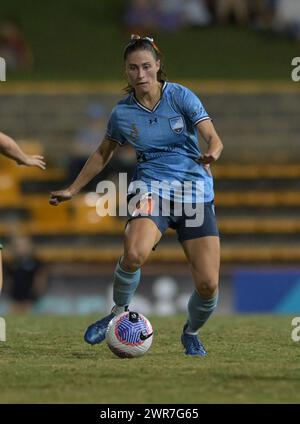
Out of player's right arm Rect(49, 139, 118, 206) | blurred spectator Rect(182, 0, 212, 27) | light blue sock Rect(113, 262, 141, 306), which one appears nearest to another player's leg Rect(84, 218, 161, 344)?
light blue sock Rect(113, 262, 141, 306)

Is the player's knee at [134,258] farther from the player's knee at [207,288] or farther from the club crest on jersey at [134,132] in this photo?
the club crest on jersey at [134,132]

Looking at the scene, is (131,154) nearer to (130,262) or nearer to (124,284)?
(124,284)

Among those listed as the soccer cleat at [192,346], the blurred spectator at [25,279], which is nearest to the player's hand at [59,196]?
the soccer cleat at [192,346]

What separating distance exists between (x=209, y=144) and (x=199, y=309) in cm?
117

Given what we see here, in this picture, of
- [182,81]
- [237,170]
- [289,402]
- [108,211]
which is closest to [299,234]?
[237,170]

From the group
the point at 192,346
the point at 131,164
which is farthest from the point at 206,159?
the point at 131,164

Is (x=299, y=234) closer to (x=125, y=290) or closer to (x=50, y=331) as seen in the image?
(x=50, y=331)

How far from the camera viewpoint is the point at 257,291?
1518 centimetres

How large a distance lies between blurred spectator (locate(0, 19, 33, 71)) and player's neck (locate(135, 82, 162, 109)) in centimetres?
1336

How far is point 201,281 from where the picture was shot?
7461 mm

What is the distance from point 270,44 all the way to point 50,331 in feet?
44.8

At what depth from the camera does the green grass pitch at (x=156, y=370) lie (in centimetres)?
594

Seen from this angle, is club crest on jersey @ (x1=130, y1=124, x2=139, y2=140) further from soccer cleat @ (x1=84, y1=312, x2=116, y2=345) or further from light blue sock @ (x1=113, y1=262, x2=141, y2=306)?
soccer cleat @ (x1=84, y1=312, x2=116, y2=345)

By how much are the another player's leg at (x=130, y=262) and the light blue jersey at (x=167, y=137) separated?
0.31 meters
